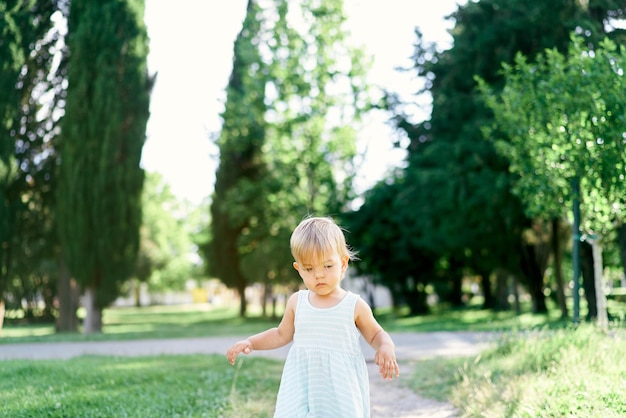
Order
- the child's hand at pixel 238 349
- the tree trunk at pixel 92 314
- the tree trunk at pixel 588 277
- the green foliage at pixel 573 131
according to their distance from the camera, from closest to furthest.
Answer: the child's hand at pixel 238 349
the green foliage at pixel 573 131
the tree trunk at pixel 588 277
the tree trunk at pixel 92 314

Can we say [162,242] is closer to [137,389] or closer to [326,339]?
[137,389]

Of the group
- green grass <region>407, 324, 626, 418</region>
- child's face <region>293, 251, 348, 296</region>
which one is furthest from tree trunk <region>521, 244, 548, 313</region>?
child's face <region>293, 251, 348, 296</region>

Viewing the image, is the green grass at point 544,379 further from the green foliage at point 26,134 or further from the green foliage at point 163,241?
the green foliage at point 163,241

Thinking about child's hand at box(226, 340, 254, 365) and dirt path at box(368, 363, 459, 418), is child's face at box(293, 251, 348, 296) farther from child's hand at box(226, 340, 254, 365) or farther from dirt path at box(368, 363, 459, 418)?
dirt path at box(368, 363, 459, 418)

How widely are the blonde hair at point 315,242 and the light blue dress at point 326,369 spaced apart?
0.29m

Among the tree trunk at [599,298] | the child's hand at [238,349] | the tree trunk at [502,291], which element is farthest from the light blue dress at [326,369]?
the tree trunk at [502,291]

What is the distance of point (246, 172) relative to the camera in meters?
35.0

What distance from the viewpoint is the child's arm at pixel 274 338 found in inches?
138

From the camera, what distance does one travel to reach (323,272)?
3.28m

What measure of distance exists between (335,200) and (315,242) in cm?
2582

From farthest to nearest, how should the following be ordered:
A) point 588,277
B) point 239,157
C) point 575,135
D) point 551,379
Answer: point 239,157, point 588,277, point 575,135, point 551,379

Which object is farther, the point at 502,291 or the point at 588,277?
the point at 502,291

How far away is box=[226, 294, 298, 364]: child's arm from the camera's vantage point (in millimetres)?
3518

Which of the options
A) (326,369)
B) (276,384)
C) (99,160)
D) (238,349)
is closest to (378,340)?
(326,369)
